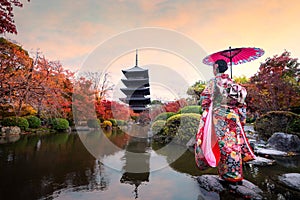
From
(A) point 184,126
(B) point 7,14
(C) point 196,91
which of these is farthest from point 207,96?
(A) point 184,126

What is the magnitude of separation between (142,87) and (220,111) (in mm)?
18159

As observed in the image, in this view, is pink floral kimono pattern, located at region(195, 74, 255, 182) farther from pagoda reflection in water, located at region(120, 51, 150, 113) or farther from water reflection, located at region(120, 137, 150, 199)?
pagoda reflection in water, located at region(120, 51, 150, 113)

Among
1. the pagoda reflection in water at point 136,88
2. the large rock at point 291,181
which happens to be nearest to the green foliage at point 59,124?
the pagoda reflection in water at point 136,88

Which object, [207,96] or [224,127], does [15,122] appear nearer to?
[207,96]

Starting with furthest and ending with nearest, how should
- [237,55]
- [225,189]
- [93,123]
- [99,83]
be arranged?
[99,83] → [93,123] → [237,55] → [225,189]

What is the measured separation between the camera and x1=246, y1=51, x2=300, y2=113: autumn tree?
9.67m

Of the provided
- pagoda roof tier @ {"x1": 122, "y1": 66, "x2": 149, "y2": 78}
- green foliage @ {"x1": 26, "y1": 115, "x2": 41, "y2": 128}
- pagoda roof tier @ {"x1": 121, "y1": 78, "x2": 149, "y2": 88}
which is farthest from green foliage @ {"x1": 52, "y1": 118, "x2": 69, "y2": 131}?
pagoda roof tier @ {"x1": 122, "y1": 66, "x2": 149, "y2": 78}

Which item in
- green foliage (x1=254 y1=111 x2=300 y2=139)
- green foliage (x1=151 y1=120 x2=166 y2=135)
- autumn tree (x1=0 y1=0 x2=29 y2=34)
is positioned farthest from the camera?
green foliage (x1=151 y1=120 x2=166 y2=135)

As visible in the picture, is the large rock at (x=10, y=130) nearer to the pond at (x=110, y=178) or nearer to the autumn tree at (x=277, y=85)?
the pond at (x=110, y=178)

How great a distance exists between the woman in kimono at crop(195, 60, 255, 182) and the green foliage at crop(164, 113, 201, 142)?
373 cm

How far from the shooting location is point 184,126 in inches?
257

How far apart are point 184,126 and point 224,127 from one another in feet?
13.3

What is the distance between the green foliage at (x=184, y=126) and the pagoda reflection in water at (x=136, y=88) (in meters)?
12.9

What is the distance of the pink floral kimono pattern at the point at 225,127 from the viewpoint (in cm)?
249
